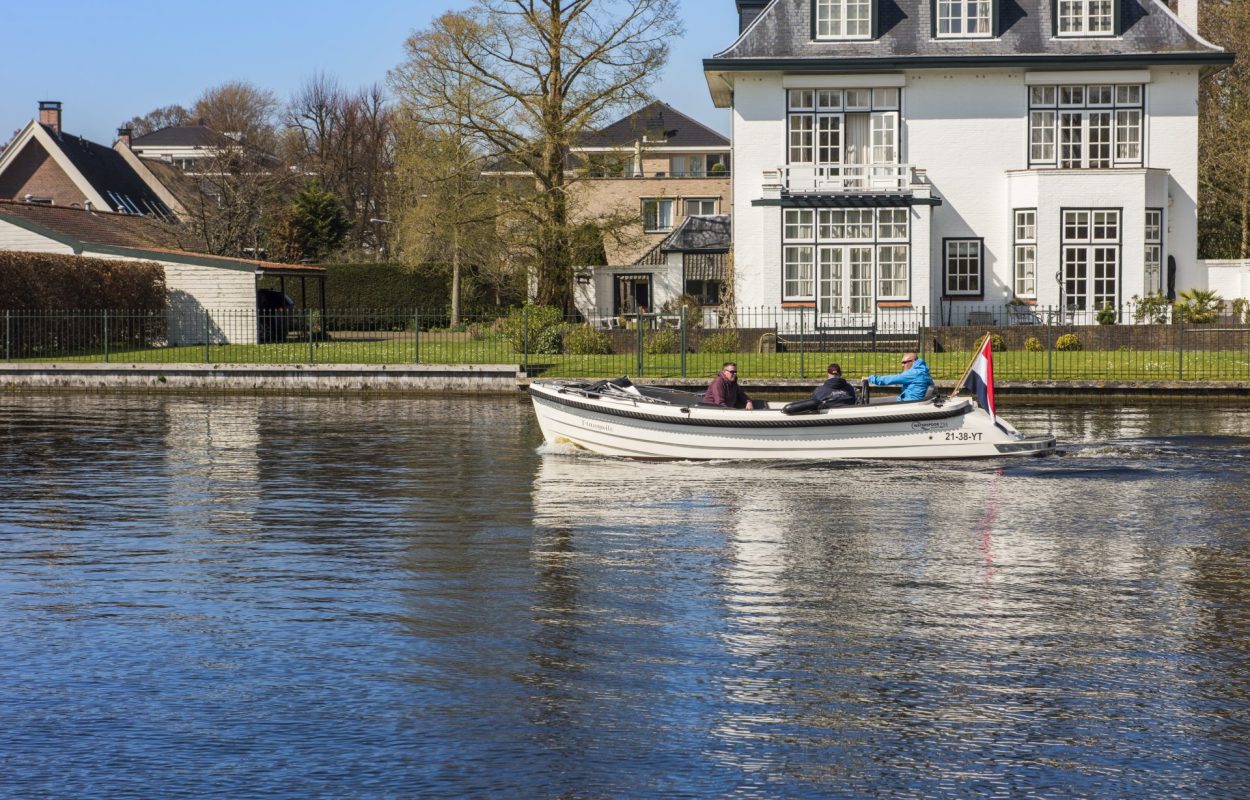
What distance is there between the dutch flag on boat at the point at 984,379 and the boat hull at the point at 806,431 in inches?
9.3

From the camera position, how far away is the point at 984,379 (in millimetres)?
21344

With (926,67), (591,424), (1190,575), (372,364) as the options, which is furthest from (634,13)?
(1190,575)

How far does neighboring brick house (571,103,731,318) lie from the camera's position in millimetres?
51656

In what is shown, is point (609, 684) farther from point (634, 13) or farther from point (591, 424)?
point (634, 13)

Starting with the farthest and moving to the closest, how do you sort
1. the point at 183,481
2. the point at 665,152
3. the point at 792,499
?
1. the point at 665,152
2. the point at 183,481
3. the point at 792,499

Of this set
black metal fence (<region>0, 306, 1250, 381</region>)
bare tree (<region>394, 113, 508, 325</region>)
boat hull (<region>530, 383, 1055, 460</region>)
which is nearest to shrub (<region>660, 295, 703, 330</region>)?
black metal fence (<region>0, 306, 1250, 381</region>)

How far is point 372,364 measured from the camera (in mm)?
38031

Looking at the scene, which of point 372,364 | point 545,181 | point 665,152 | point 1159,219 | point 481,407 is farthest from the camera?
point 665,152

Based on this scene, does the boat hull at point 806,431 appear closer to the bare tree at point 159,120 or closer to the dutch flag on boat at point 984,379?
the dutch flag on boat at point 984,379

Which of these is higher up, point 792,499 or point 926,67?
point 926,67

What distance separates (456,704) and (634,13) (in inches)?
1585

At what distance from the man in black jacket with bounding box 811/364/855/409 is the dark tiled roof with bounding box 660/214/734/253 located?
3763 centimetres

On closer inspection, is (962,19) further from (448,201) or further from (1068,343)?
(448,201)

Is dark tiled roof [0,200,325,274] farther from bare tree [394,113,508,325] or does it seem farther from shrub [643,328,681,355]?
shrub [643,328,681,355]
